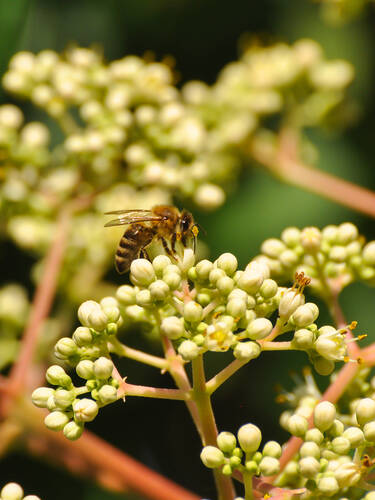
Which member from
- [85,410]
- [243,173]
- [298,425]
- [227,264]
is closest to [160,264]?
[227,264]

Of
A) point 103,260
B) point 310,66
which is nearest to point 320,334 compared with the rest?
point 103,260

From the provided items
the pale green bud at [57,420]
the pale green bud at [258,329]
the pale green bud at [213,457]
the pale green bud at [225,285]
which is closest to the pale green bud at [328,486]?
the pale green bud at [213,457]

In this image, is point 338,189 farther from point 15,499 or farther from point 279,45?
point 15,499

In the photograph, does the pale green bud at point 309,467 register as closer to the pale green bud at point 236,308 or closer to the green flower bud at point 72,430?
the pale green bud at point 236,308

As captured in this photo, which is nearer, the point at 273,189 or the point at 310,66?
the point at 310,66

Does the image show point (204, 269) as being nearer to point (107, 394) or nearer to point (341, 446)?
point (107, 394)
